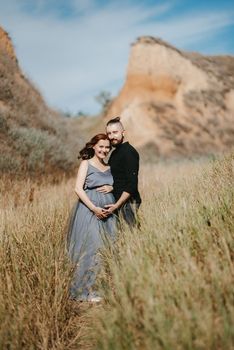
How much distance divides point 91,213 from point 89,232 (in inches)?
9.0

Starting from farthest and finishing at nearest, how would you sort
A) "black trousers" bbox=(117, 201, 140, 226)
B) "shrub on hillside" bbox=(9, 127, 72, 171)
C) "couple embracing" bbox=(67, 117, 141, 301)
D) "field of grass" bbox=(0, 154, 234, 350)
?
"shrub on hillside" bbox=(9, 127, 72, 171) < "black trousers" bbox=(117, 201, 140, 226) < "couple embracing" bbox=(67, 117, 141, 301) < "field of grass" bbox=(0, 154, 234, 350)

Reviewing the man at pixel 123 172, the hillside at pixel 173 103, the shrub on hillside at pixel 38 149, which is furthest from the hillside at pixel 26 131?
the hillside at pixel 173 103

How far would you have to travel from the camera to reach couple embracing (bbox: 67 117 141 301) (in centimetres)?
438

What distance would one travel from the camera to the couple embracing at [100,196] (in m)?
4.38

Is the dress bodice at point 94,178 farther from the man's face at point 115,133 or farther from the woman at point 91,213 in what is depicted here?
the man's face at point 115,133

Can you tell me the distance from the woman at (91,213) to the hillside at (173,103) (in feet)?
55.5

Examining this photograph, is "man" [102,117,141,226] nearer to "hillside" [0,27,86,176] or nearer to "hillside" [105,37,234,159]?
"hillside" [0,27,86,176]

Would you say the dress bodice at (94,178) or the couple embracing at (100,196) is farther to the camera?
the dress bodice at (94,178)

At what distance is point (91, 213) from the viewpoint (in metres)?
4.55

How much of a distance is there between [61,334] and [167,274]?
1.12 metres

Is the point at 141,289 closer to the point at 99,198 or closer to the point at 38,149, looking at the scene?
the point at 99,198

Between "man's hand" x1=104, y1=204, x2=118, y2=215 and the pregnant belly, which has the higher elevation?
the pregnant belly

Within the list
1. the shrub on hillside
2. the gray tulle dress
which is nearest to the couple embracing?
the gray tulle dress

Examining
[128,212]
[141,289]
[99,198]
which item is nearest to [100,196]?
[99,198]
